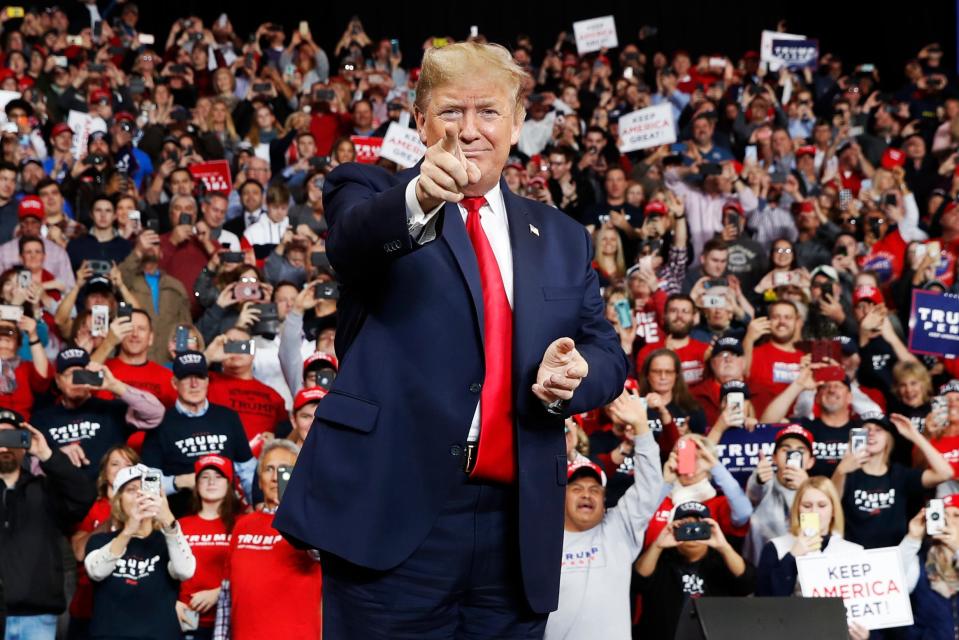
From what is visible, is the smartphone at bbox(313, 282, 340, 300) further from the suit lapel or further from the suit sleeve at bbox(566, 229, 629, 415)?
the suit lapel

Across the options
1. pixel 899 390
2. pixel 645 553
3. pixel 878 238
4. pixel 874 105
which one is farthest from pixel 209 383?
pixel 874 105

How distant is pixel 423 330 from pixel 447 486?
202 millimetres

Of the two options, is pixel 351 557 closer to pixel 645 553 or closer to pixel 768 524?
pixel 645 553

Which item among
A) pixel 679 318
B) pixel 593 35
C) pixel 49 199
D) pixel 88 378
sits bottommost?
pixel 88 378

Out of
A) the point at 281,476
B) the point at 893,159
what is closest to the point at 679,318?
the point at 281,476

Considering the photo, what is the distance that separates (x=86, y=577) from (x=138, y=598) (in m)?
0.36

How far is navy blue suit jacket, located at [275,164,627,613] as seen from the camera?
1.80 metres

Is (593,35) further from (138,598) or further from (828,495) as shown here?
(138,598)

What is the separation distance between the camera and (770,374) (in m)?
7.26

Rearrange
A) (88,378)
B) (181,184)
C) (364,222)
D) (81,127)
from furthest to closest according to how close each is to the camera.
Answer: (81,127) → (181,184) → (88,378) → (364,222)

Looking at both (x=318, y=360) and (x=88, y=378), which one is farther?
(x=318, y=360)

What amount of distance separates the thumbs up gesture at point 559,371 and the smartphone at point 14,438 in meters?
3.96

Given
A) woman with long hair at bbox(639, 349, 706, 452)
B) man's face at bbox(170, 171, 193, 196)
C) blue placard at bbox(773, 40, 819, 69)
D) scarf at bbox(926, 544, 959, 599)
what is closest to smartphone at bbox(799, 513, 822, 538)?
scarf at bbox(926, 544, 959, 599)

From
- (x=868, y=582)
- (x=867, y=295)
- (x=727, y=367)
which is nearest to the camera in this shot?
(x=868, y=582)
